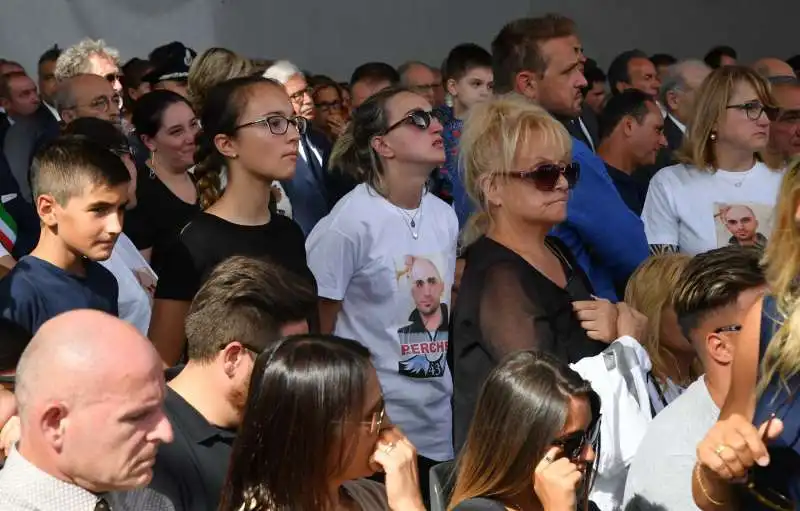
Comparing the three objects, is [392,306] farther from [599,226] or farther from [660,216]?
[660,216]

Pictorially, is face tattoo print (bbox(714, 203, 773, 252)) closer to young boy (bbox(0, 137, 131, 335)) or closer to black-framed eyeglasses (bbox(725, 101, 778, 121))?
black-framed eyeglasses (bbox(725, 101, 778, 121))

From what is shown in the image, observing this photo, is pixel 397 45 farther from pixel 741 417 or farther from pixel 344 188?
pixel 741 417

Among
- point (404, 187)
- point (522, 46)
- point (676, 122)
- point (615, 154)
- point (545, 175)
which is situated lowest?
point (676, 122)

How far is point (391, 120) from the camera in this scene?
4.87 metres

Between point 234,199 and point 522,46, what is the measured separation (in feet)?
4.54

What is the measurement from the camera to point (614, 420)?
377 cm

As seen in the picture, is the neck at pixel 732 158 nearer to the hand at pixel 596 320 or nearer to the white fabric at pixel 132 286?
the hand at pixel 596 320

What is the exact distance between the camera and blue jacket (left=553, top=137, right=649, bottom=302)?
4.54 meters

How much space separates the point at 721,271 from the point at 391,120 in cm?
151

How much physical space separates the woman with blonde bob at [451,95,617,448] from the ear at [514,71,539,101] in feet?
3.02

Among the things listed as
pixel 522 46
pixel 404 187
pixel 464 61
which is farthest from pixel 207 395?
pixel 464 61

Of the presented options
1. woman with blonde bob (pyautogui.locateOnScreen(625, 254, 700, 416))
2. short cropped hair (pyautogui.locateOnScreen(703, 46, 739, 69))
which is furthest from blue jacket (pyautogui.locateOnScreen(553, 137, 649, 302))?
short cropped hair (pyautogui.locateOnScreen(703, 46, 739, 69))

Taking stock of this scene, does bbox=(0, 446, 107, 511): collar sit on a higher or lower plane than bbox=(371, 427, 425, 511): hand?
higher

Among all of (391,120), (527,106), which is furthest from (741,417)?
(391,120)
